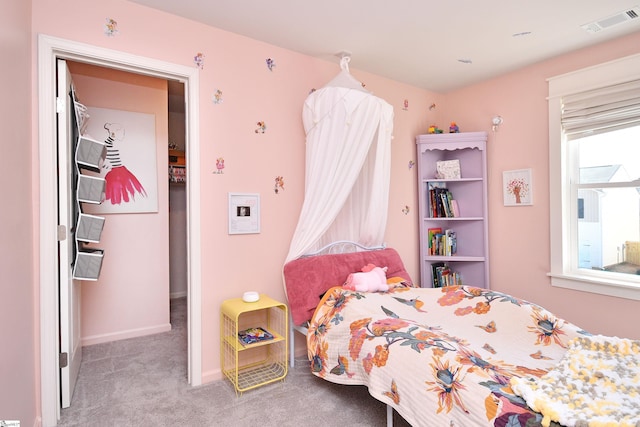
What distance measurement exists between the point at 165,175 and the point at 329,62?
6.96 ft

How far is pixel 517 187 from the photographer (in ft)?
11.1

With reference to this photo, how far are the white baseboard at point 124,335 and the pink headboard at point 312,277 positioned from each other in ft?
6.08

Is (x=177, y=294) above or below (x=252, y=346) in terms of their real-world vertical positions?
below

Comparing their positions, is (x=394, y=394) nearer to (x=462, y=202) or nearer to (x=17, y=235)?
(x=17, y=235)

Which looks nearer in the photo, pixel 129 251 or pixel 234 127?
pixel 234 127

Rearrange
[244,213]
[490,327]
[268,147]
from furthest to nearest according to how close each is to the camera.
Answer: [268,147]
[244,213]
[490,327]

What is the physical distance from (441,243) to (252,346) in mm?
2327

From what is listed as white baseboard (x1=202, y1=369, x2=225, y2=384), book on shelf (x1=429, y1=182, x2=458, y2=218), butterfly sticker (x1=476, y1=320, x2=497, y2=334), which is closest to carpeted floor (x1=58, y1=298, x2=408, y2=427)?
white baseboard (x1=202, y1=369, x2=225, y2=384)

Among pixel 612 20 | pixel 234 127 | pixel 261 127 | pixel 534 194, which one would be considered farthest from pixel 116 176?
pixel 612 20

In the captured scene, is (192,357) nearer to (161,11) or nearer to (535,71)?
(161,11)

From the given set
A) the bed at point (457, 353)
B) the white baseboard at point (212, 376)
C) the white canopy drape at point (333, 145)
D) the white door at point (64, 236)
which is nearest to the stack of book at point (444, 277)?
the bed at point (457, 353)

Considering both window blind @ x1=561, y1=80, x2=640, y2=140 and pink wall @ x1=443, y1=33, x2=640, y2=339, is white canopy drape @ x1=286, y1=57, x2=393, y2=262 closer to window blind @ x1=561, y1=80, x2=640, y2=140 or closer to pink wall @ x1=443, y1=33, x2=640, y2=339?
pink wall @ x1=443, y1=33, x2=640, y2=339

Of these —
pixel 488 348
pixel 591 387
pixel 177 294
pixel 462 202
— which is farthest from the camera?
pixel 177 294

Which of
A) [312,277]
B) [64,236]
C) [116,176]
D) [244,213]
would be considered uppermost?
[116,176]
